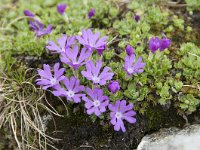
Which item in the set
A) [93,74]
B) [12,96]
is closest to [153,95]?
[93,74]

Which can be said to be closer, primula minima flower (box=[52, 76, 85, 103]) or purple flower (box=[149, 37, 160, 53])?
primula minima flower (box=[52, 76, 85, 103])

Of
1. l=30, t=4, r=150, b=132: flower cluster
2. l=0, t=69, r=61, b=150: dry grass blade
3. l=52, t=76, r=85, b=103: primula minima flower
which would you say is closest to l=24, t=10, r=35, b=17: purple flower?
l=0, t=69, r=61, b=150: dry grass blade

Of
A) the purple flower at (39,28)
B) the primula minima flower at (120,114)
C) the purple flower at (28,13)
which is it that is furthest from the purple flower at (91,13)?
the primula minima flower at (120,114)

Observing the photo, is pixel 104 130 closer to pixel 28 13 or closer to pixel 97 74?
pixel 97 74

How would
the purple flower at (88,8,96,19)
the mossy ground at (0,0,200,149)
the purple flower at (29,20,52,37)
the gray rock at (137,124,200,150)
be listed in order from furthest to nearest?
the purple flower at (88,8,96,19) < the purple flower at (29,20,52,37) < the mossy ground at (0,0,200,149) < the gray rock at (137,124,200,150)

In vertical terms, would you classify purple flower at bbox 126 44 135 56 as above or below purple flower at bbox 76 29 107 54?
below

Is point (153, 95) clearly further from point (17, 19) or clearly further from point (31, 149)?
point (17, 19)

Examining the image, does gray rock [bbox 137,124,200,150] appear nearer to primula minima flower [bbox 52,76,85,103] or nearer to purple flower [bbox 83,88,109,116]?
purple flower [bbox 83,88,109,116]
